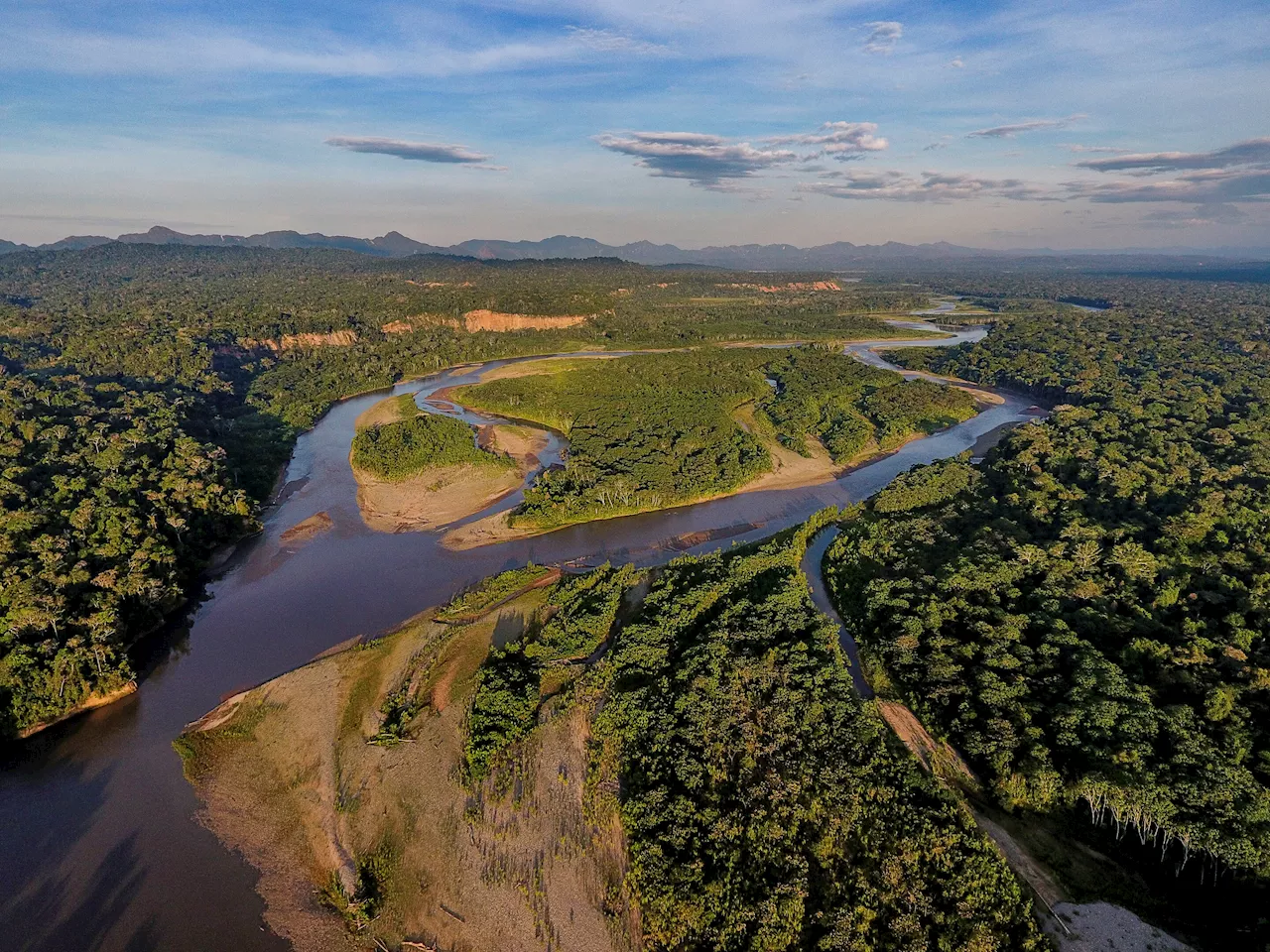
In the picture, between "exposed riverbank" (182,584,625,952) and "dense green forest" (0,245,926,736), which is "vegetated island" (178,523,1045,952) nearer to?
"exposed riverbank" (182,584,625,952)

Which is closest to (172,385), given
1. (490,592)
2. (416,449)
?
(416,449)

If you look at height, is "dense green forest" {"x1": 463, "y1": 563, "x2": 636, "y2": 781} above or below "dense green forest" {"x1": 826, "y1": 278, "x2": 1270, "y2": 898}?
below

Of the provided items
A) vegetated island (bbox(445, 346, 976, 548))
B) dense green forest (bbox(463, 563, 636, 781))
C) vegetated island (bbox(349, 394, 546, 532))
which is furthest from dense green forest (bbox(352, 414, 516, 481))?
dense green forest (bbox(463, 563, 636, 781))

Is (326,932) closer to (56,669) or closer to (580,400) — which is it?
(56,669)

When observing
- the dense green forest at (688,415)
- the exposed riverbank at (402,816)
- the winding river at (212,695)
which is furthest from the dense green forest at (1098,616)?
the exposed riverbank at (402,816)

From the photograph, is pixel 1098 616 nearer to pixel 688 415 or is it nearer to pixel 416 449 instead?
pixel 688 415

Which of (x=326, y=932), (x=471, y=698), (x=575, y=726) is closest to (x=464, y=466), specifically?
(x=471, y=698)
